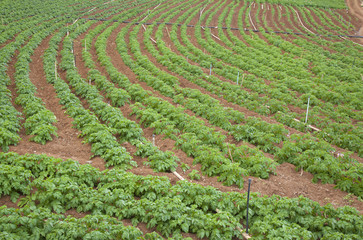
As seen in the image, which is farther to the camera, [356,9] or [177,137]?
[356,9]

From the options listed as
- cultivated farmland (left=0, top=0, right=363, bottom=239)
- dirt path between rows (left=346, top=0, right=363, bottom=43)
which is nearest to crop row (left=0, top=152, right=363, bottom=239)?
cultivated farmland (left=0, top=0, right=363, bottom=239)

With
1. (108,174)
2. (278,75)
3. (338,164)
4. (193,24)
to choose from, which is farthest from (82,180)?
(193,24)

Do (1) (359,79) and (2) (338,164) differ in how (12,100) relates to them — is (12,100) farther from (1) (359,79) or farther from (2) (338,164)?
(1) (359,79)

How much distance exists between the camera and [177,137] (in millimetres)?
12602

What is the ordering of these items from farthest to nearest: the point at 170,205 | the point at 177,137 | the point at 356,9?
the point at 356,9 → the point at 177,137 → the point at 170,205

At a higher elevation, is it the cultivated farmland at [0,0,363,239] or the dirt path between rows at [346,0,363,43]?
the dirt path between rows at [346,0,363,43]

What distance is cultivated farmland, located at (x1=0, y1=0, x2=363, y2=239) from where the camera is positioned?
780 centimetres

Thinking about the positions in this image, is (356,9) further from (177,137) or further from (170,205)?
(170,205)

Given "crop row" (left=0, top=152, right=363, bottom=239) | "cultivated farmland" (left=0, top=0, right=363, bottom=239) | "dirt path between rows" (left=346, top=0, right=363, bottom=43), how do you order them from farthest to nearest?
"dirt path between rows" (left=346, top=0, right=363, bottom=43)
"cultivated farmland" (left=0, top=0, right=363, bottom=239)
"crop row" (left=0, top=152, right=363, bottom=239)

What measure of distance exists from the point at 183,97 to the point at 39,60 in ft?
41.2

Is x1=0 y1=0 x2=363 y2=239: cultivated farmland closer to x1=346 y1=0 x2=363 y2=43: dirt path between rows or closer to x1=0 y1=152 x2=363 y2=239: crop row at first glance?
x1=0 y1=152 x2=363 y2=239: crop row

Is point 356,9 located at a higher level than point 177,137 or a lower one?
higher

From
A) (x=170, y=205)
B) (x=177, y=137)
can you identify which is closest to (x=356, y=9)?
(x=177, y=137)

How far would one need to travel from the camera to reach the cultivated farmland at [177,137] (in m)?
7.80
